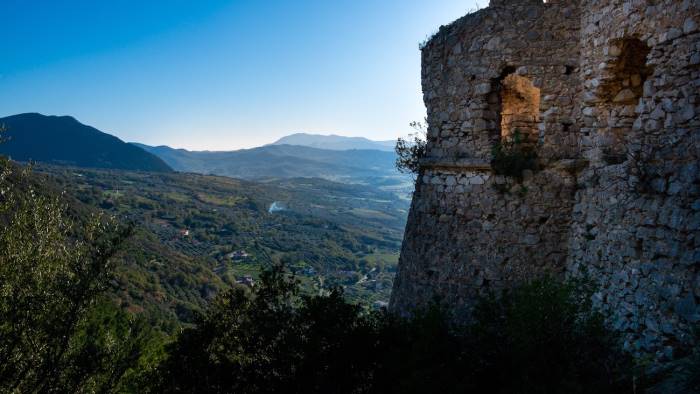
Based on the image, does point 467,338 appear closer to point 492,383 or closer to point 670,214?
point 492,383

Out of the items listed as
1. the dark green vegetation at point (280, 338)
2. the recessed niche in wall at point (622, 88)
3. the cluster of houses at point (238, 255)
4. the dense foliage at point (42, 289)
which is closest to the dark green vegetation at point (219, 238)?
the cluster of houses at point (238, 255)

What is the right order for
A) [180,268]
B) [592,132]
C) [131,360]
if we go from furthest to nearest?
[180,268]
[131,360]
[592,132]

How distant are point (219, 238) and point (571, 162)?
103m

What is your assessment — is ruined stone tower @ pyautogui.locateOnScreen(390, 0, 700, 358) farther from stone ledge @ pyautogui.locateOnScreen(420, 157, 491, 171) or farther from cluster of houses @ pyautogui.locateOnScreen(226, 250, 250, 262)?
cluster of houses @ pyautogui.locateOnScreen(226, 250, 250, 262)

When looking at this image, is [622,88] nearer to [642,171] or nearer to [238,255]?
[642,171]

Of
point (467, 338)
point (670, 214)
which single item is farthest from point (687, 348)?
Result: point (467, 338)

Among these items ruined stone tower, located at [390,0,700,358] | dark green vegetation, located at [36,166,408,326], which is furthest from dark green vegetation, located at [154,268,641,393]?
dark green vegetation, located at [36,166,408,326]

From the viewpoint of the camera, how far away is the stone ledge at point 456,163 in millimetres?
7480

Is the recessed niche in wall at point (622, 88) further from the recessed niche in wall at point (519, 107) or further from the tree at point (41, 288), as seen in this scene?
the tree at point (41, 288)

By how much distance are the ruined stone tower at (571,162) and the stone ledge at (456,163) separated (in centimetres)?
2

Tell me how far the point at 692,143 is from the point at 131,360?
1067 centimetres

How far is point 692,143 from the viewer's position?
4.74 meters

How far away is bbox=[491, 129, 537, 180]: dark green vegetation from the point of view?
7.16 m

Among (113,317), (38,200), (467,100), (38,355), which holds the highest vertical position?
(467,100)
